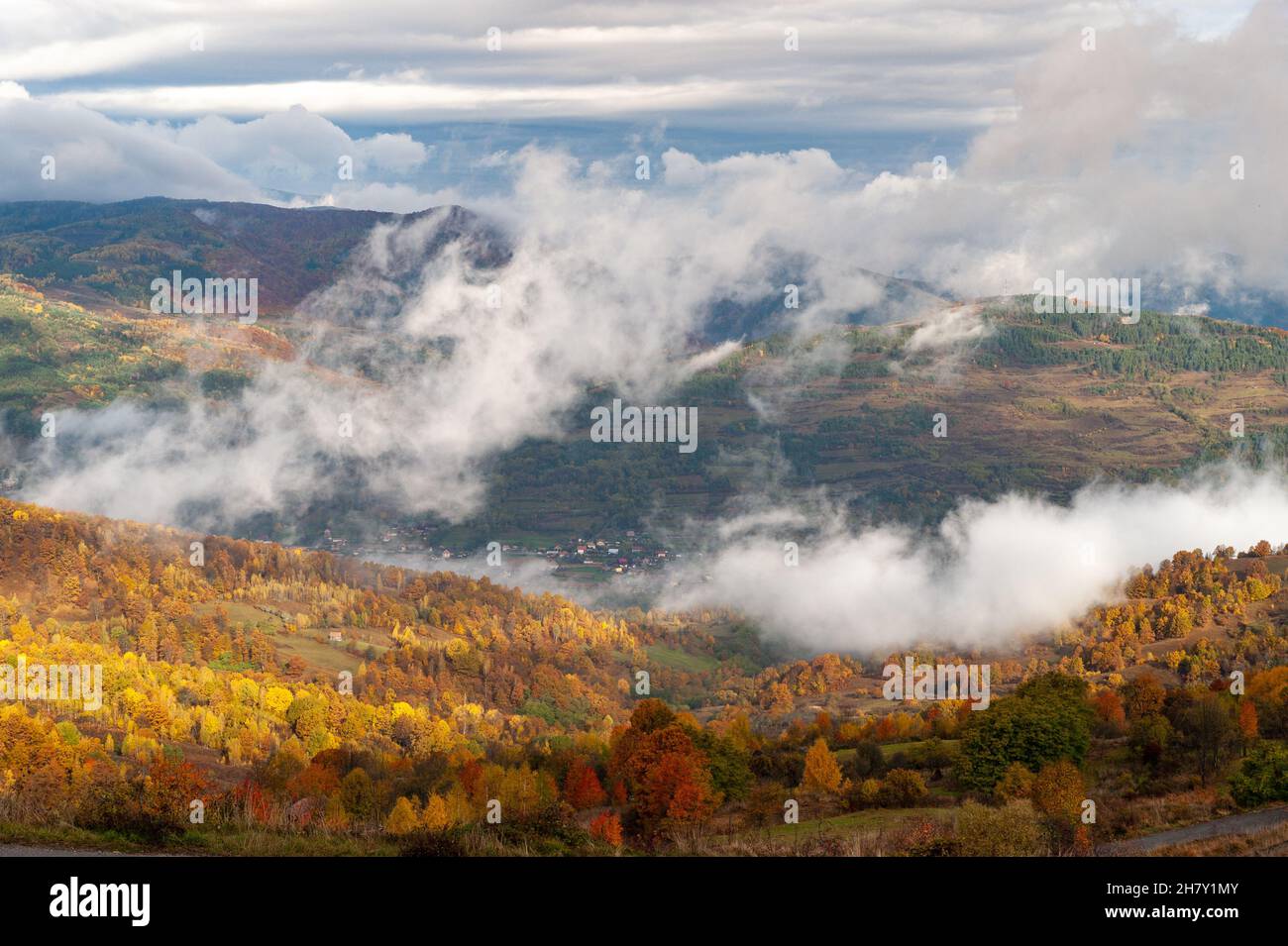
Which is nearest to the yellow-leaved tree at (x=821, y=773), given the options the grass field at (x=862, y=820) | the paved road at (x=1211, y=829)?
the grass field at (x=862, y=820)

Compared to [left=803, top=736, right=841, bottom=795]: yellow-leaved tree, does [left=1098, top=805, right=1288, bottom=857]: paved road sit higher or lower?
lower

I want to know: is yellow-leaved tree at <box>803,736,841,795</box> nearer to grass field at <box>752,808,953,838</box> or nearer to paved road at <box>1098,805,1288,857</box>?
grass field at <box>752,808,953,838</box>

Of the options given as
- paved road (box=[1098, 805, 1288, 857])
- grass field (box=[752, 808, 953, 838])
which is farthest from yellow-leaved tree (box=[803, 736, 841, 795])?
paved road (box=[1098, 805, 1288, 857])

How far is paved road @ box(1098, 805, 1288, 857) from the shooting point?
68.1 meters

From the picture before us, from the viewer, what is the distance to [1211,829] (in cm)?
7456

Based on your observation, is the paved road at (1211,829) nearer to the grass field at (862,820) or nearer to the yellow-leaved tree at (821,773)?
the grass field at (862,820)

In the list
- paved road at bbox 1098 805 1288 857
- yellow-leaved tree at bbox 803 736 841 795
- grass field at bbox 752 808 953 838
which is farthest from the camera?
yellow-leaved tree at bbox 803 736 841 795

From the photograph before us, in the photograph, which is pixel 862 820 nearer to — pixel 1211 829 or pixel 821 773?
pixel 821 773

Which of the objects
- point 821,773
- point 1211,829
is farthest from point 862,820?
point 1211,829

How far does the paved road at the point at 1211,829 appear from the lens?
68125 millimetres
